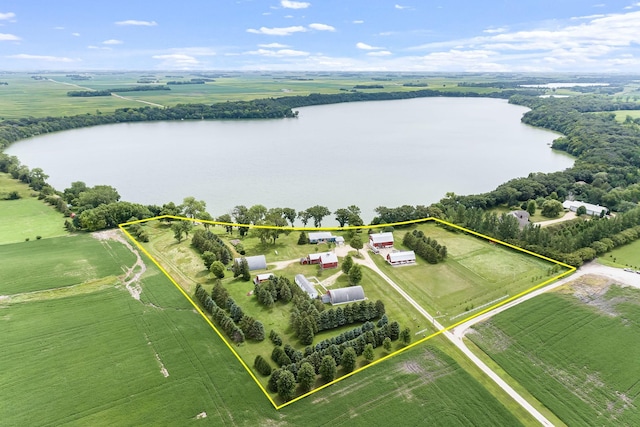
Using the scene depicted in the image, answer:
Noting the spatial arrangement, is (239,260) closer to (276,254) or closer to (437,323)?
(276,254)

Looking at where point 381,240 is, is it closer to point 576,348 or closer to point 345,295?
point 345,295

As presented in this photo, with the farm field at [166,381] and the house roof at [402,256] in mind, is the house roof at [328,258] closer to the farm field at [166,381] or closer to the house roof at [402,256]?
the house roof at [402,256]

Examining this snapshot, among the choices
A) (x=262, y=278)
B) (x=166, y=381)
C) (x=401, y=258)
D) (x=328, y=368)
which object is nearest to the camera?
(x=328, y=368)

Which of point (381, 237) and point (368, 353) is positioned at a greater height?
point (381, 237)

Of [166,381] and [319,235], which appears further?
[319,235]

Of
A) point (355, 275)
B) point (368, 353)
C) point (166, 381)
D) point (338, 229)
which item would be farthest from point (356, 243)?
point (166, 381)

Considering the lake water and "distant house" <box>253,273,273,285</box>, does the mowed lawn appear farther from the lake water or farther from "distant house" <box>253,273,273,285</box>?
the lake water

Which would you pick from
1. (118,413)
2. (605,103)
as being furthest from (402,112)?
(118,413)
